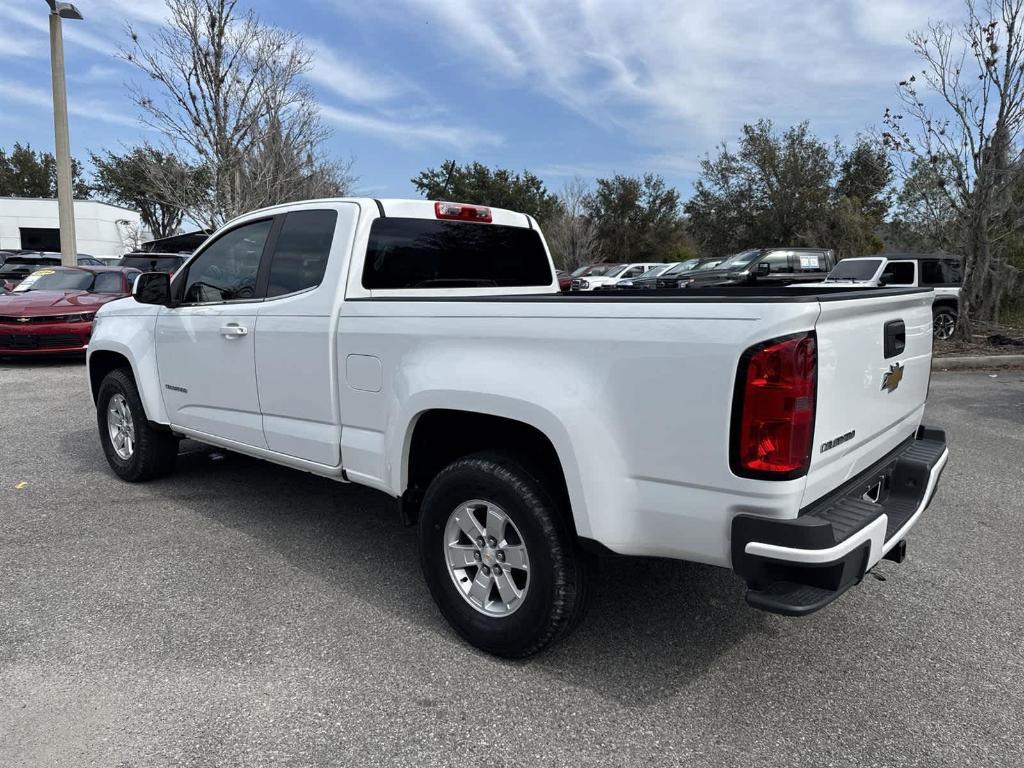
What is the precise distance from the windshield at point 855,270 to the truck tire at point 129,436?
13.1 m

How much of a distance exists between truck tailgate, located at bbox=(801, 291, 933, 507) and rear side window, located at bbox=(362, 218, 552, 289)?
2243mm

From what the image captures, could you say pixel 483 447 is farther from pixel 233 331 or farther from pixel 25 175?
pixel 25 175

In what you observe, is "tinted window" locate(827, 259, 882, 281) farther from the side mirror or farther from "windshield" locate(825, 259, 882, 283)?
the side mirror

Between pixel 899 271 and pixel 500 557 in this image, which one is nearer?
pixel 500 557

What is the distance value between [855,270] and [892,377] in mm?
13612

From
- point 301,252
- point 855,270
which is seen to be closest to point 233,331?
point 301,252

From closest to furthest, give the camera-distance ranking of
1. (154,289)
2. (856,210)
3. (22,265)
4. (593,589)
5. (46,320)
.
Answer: (593,589) < (154,289) < (46,320) < (22,265) < (856,210)

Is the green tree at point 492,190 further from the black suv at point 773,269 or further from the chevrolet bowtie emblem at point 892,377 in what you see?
the chevrolet bowtie emblem at point 892,377

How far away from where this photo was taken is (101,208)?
47312mm

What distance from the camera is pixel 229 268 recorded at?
446cm

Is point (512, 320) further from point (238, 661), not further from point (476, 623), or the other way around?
point (238, 661)

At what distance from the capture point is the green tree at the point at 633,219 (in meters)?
49.8

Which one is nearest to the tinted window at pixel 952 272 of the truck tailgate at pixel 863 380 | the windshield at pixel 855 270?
the windshield at pixel 855 270

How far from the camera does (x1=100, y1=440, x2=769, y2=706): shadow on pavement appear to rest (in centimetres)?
298
